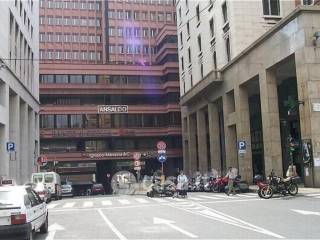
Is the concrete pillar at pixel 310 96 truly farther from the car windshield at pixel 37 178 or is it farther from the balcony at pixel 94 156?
the balcony at pixel 94 156

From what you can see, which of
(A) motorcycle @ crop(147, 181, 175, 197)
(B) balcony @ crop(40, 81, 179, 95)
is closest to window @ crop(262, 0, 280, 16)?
(A) motorcycle @ crop(147, 181, 175, 197)

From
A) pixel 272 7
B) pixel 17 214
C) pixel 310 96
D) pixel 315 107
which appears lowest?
pixel 17 214

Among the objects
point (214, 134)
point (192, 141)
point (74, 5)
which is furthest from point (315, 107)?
point (74, 5)

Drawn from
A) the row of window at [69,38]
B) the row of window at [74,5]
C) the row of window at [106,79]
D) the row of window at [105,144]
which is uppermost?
the row of window at [74,5]

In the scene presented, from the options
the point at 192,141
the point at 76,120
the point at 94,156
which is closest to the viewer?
the point at 192,141

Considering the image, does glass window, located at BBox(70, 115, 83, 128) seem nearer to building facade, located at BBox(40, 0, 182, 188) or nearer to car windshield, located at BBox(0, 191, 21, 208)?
building facade, located at BBox(40, 0, 182, 188)

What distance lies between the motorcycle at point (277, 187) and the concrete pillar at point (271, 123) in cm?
1070

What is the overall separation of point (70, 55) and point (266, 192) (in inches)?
3328

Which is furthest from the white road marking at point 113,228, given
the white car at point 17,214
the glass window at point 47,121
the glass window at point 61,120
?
the glass window at point 61,120

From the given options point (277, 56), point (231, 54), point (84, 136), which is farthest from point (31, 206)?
point (84, 136)

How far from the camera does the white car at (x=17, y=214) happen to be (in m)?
10.8

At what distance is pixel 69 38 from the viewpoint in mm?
103188

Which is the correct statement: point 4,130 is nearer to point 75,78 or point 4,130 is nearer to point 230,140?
point 230,140

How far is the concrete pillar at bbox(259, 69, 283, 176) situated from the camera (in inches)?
1382
